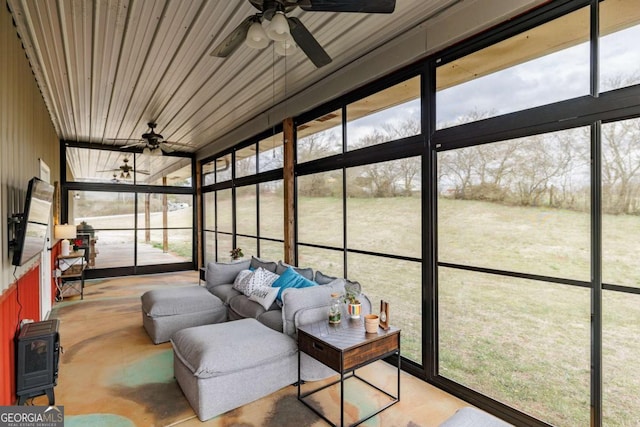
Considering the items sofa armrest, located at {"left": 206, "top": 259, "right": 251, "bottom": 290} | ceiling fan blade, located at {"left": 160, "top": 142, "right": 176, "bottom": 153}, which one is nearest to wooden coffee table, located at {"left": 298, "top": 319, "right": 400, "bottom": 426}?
sofa armrest, located at {"left": 206, "top": 259, "right": 251, "bottom": 290}

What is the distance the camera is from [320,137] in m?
4.64

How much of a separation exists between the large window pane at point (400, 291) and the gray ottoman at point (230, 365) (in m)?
1.18

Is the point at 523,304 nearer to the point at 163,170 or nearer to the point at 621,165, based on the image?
the point at 621,165

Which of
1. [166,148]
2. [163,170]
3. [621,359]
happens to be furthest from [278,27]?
[163,170]

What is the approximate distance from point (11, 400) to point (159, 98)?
12.6 ft

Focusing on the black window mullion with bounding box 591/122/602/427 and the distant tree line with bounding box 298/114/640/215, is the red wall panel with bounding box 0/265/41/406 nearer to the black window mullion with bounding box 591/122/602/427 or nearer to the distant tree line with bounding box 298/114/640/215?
the distant tree line with bounding box 298/114/640/215

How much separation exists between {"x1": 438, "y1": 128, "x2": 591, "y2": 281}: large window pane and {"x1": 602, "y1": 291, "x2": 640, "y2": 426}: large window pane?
0.75 feet

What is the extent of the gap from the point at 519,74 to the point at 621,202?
115cm

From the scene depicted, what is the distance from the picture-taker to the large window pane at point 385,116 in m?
3.31

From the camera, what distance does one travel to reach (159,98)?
4.79 meters

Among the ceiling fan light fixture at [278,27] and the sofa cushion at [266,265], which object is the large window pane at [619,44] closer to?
the ceiling fan light fixture at [278,27]

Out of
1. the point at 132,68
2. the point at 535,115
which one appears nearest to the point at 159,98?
the point at 132,68

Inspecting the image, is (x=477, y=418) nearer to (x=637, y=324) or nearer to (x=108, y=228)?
(x=637, y=324)

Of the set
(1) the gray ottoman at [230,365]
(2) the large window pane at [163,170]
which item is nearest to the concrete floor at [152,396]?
(1) the gray ottoman at [230,365]
